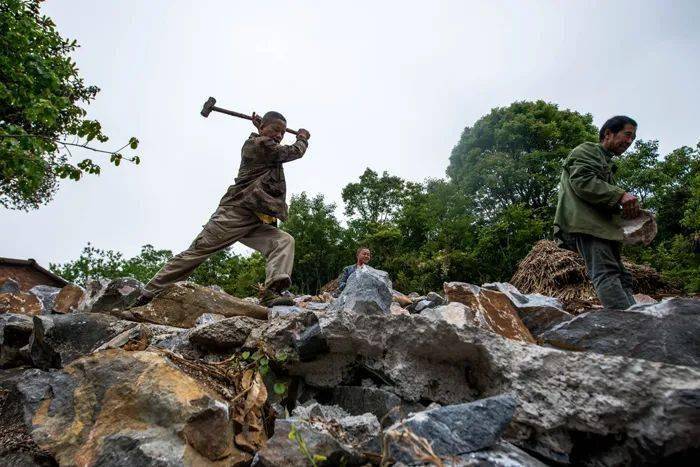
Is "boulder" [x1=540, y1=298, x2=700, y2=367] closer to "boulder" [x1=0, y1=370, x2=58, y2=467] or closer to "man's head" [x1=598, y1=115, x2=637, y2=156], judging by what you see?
"man's head" [x1=598, y1=115, x2=637, y2=156]

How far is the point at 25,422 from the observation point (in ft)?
5.35

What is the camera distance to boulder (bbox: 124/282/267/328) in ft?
10.9

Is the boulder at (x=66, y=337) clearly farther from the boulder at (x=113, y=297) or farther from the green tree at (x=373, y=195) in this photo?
the green tree at (x=373, y=195)

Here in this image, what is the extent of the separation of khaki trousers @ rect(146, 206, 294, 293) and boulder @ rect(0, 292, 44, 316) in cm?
161

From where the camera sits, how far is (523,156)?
21844 mm

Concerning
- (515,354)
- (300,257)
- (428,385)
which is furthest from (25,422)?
(300,257)

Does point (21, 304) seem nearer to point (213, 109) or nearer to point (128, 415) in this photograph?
point (213, 109)

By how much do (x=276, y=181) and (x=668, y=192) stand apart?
922 inches

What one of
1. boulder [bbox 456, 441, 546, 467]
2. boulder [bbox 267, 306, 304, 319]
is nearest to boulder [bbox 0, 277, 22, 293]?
boulder [bbox 267, 306, 304, 319]

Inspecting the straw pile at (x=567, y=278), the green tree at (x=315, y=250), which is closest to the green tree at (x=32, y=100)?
the straw pile at (x=567, y=278)

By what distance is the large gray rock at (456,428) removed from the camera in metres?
1.12

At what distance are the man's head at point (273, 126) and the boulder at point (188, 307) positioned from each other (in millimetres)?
1867

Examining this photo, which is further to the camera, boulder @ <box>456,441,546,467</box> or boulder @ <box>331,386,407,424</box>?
boulder @ <box>331,386,407,424</box>

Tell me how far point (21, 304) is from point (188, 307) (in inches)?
97.5
